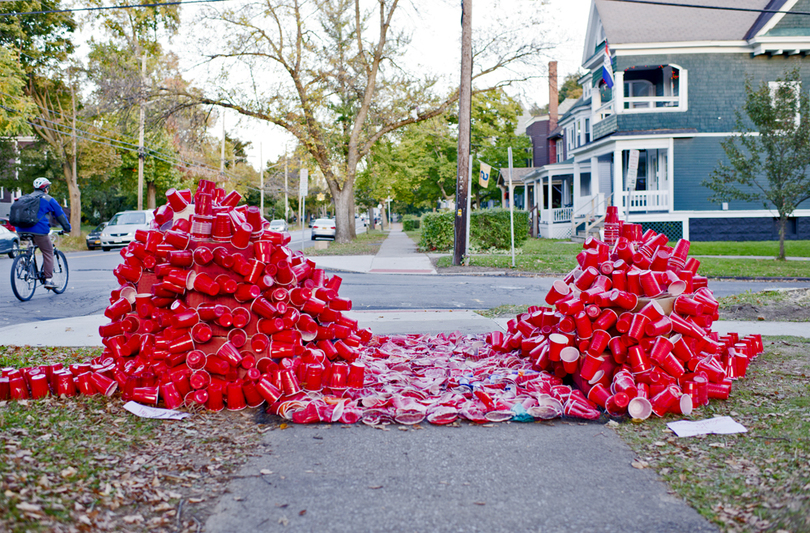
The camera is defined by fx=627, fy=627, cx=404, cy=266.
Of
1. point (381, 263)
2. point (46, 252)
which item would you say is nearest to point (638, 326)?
point (46, 252)

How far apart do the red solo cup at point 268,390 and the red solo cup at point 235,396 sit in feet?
0.44

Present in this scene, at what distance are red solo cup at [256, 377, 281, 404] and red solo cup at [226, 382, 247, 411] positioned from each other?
0.14 metres

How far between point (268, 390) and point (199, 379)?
50cm

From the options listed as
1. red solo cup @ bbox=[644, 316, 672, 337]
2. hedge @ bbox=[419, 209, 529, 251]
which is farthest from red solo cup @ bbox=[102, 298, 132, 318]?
hedge @ bbox=[419, 209, 529, 251]

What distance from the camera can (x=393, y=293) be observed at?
12.1m

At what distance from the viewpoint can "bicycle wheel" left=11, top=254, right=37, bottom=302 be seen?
407 inches

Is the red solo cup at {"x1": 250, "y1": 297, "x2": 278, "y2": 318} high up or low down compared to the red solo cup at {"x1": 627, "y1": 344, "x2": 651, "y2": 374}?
up

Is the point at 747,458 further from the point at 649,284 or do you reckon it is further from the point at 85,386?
the point at 85,386

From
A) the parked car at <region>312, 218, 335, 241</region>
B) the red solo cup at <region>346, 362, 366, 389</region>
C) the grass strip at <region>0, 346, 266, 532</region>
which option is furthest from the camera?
the parked car at <region>312, 218, 335, 241</region>

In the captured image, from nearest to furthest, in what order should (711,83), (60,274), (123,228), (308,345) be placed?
(308,345)
(60,274)
(711,83)
(123,228)

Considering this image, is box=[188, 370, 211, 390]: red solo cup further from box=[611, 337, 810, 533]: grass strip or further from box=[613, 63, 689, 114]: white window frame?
box=[613, 63, 689, 114]: white window frame

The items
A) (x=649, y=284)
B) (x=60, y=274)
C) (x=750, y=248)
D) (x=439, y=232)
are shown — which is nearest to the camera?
(x=649, y=284)

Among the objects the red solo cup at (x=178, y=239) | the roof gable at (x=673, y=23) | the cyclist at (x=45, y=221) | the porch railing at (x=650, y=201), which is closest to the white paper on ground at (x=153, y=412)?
the red solo cup at (x=178, y=239)

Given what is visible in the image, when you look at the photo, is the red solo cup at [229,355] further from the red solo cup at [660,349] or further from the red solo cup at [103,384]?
the red solo cup at [660,349]
